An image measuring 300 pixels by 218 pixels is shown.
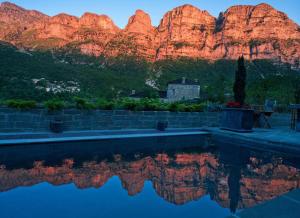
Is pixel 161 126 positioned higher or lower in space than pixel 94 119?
lower

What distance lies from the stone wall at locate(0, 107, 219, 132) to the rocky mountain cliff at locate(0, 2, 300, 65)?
7081 cm

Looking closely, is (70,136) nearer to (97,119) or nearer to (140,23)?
(97,119)

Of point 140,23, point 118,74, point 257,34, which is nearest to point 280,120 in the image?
point 118,74

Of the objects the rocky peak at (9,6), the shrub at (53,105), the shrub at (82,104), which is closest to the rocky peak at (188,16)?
the rocky peak at (9,6)

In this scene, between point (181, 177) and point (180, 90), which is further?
point (180, 90)

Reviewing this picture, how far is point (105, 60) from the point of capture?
77062mm

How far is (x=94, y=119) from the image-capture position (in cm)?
898

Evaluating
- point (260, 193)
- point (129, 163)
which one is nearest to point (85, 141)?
point (129, 163)

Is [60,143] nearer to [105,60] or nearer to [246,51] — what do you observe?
[105,60]

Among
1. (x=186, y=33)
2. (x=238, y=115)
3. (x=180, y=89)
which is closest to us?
(x=238, y=115)

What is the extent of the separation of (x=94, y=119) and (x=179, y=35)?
353ft

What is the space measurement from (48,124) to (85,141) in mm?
1674

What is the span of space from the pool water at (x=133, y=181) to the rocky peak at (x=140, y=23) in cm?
10978

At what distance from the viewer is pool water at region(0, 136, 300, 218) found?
2885 mm
